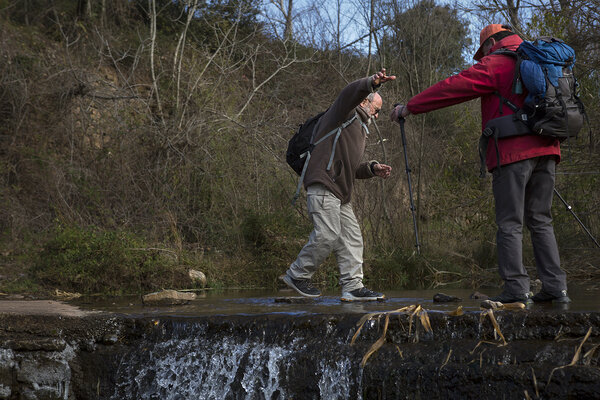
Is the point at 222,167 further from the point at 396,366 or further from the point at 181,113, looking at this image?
the point at 396,366

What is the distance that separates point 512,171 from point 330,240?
68.5 inches

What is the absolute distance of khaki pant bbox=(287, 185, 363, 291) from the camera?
599cm

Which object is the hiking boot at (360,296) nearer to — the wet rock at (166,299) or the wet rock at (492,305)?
the wet rock at (492,305)

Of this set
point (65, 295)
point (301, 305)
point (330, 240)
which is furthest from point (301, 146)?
point (65, 295)

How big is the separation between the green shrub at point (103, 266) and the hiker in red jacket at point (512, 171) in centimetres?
507

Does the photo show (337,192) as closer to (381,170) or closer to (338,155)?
(338,155)

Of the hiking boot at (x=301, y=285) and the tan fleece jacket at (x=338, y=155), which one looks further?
the hiking boot at (x=301, y=285)

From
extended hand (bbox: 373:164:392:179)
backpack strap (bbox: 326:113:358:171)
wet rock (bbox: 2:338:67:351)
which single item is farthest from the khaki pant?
wet rock (bbox: 2:338:67:351)

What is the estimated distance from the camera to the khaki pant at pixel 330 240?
19.7ft

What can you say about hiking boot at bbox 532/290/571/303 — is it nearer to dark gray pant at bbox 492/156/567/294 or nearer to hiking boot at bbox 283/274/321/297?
dark gray pant at bbox 492/156/567/294

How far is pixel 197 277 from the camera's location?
30.9 ft

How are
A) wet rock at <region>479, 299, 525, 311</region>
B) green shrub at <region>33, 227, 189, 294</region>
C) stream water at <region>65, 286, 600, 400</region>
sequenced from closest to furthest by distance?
stream water at <region>65, 286, 600, 400</region> < wet rock at <region>479, 299, 525, 311</region> < green shrub at <region>33, 227, 189, 294</region>

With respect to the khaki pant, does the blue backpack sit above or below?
above

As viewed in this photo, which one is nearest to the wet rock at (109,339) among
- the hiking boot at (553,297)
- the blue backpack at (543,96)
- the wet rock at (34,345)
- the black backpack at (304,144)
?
the wet rock at (34,345)
